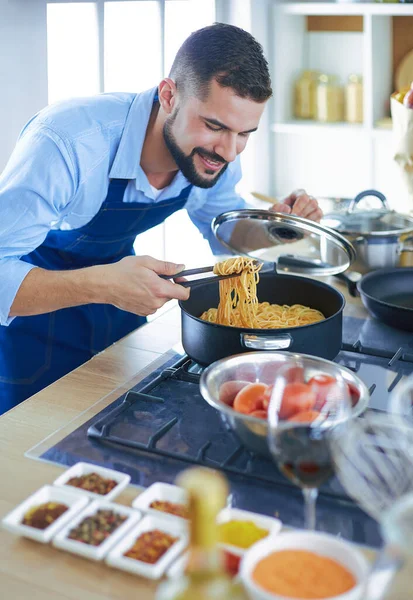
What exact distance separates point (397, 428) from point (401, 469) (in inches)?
2.2

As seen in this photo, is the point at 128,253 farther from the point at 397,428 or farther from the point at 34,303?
the point at 397,428

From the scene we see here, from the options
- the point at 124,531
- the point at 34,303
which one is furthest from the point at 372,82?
the point at 124,531

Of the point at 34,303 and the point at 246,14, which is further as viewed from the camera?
the point at 246,14

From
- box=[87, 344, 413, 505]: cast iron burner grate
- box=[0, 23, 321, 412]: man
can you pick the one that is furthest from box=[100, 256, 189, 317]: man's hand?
box=[87, 344, 413, 505]: cast iron burner grate

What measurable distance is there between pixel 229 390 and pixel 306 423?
0.39 meters

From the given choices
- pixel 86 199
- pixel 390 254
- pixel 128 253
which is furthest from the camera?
pixel 128 253

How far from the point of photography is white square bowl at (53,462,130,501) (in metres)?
1.29

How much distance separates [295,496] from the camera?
1.32 metres

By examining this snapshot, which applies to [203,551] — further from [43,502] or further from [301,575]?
[43,502]

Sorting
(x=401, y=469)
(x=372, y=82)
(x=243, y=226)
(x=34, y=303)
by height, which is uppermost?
(x=372, y=82)

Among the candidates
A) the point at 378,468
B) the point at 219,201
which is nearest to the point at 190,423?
the point at 378,468

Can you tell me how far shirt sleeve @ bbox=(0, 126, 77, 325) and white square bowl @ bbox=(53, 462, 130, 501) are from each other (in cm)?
59

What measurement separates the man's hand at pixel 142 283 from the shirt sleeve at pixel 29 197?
0.23 m

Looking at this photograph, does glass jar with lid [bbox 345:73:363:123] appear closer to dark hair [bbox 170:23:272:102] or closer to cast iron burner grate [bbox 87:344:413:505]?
dark hair [bbox 170:23:272:102]
